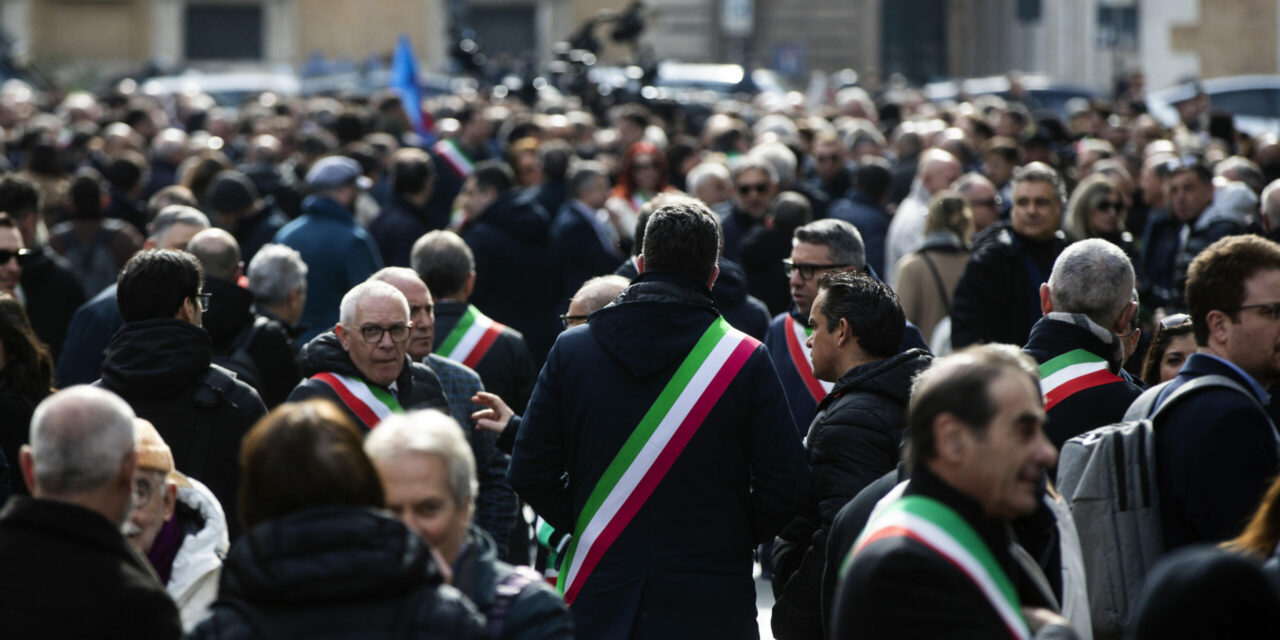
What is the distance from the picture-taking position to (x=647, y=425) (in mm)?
4586

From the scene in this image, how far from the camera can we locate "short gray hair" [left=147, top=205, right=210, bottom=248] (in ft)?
24.0

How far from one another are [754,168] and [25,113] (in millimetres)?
11595

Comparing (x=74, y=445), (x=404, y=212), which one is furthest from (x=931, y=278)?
(x=74, y=445)

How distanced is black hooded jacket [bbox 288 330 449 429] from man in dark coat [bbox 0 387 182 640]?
1.77 m

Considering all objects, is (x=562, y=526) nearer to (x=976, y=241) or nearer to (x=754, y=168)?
(x=976, y=241)

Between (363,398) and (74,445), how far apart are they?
194 centimetres

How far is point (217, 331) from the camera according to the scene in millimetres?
6199

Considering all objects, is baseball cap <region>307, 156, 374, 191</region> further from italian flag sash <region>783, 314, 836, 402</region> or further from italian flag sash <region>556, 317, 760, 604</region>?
italian flag sash <region>556, 317, 760, 604</region>

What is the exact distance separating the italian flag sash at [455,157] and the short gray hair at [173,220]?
465 centimetres

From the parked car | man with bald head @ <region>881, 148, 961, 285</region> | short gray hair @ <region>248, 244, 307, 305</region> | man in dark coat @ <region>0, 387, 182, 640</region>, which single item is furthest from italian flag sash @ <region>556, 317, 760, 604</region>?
the parked car

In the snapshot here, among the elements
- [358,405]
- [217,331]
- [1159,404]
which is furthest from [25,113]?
[1159,404]

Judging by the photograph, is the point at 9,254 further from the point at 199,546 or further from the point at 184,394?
the point at 199,546

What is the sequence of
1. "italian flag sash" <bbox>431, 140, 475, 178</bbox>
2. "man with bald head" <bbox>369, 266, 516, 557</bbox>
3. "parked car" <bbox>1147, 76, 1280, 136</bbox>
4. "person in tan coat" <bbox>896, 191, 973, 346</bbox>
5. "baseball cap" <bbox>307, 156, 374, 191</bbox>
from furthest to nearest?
"parked car" <bbox>1147, 76, 1280, 136</bbox> < "italian flag sash" <bbox>431, 140, 475, 178</bbox> < "baseball cap" <bbox>307, 156, 374, 191</bbox> < "person in tan coat" <bbox>896, 191, 973, 346</bbox> < "man with bald head" <bbox>369, 266, 516, 557</bbox>

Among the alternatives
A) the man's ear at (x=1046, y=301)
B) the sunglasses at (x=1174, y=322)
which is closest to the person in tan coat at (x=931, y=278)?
the sunglasses at (x=1174, y=322)
